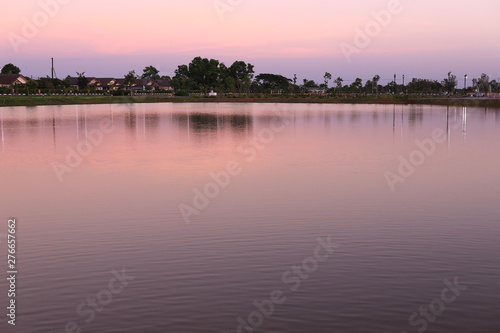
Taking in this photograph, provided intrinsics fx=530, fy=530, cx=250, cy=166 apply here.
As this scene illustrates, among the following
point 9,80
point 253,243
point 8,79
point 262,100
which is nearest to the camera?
point 253,243

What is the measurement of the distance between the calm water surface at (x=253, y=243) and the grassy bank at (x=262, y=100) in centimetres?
9265

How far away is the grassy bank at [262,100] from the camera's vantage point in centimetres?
11571

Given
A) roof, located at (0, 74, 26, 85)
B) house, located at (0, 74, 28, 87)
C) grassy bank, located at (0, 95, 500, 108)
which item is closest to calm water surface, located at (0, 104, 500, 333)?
grassy bank, located at (0, 95, 500, 108)

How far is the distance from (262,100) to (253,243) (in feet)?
536

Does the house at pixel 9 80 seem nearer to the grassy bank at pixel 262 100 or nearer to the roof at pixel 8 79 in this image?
the roof at pixel 8 79

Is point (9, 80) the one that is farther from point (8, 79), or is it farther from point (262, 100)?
point (262, 100)

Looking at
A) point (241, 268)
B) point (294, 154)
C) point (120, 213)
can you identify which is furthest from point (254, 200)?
point (294, 154)

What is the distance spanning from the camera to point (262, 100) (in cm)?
17575

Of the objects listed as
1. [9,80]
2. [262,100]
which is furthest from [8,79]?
[262,100]

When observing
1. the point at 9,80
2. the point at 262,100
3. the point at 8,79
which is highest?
the point at 8,79

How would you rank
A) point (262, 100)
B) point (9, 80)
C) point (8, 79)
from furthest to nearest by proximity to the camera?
point (262, 100)
point (8, 79)
point (9, 80)

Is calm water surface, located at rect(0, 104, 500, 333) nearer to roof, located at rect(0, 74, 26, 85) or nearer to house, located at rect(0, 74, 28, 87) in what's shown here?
house, located at rect(0, 74, 28, 87)

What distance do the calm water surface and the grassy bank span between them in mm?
92654

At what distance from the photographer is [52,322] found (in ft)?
30.3
